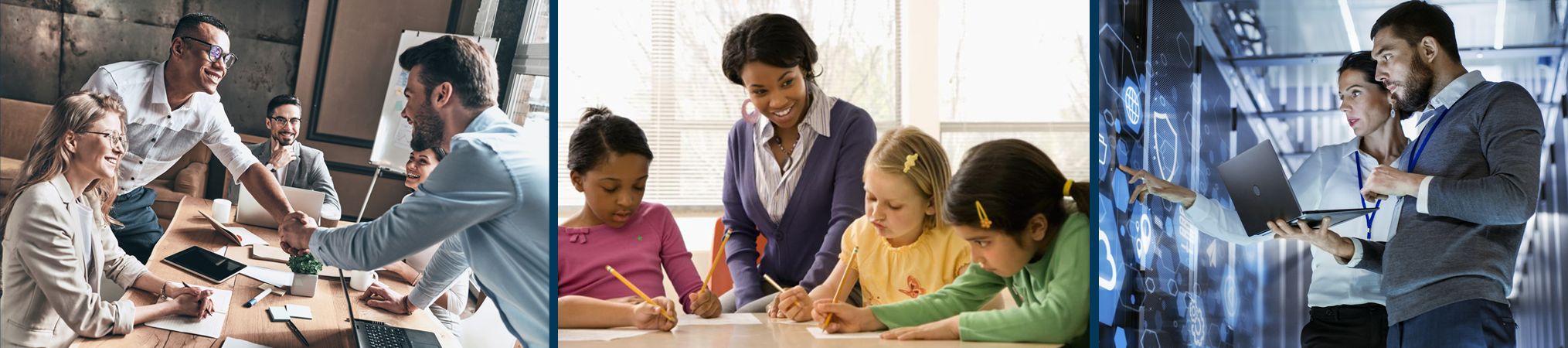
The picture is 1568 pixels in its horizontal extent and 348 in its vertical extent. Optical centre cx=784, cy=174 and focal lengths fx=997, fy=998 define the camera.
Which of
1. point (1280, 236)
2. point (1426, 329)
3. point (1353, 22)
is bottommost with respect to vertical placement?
point (1426, 329)

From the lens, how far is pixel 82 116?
1.76m

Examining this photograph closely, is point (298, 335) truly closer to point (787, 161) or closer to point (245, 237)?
point (245, 237)

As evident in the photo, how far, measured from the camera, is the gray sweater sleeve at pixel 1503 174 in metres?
1.79

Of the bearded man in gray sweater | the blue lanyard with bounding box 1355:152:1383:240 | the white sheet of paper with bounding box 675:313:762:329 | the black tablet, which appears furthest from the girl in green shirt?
the black tablet

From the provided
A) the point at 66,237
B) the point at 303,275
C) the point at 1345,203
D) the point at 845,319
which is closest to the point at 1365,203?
the point at 1345,203

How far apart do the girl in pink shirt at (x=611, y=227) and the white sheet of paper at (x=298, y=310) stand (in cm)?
78

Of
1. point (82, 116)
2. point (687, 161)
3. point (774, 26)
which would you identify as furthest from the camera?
point (687, 161)

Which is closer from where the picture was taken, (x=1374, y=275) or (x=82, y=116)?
(x=82, y=116)

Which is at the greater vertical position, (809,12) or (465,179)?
(809,12)

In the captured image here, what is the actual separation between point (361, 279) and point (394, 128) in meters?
0.29

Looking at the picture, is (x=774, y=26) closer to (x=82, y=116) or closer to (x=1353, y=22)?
(x=1353, y=22)

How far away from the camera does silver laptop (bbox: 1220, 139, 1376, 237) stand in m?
1.96

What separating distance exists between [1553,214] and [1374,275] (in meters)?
0.34

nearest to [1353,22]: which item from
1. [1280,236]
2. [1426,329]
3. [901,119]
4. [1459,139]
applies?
[1459,139]
